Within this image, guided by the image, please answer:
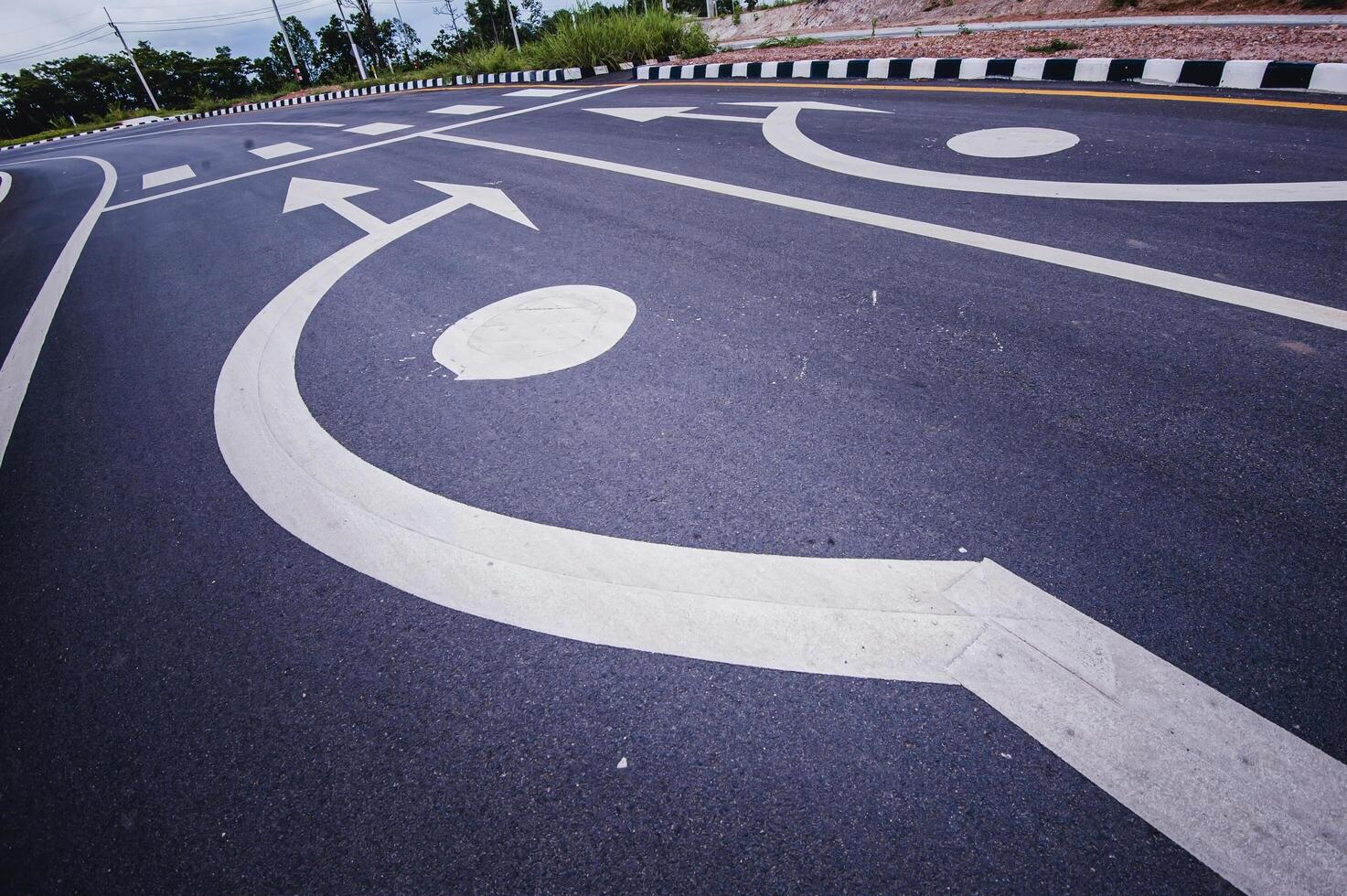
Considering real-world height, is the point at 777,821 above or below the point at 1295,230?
below

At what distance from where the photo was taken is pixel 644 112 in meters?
8.54

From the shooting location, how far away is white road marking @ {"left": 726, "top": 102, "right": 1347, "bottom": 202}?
11.3ft

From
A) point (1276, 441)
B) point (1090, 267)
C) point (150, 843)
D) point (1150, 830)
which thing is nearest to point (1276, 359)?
point (1276, 441)

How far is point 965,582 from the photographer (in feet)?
5.03

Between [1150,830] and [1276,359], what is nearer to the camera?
[1150,830]

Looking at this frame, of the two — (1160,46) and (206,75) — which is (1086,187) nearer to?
(1160,46)

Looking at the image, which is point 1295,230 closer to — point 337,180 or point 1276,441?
point 1276,441

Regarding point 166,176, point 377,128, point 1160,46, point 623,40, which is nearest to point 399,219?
point 377,128

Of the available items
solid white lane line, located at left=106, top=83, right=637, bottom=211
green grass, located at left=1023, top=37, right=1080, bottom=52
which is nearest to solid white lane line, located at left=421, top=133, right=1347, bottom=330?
solid white lane line, located at left=106, top=83, right=637, bottom=211

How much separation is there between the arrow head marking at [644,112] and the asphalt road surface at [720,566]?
531 cm

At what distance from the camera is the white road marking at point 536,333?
271 centimetres

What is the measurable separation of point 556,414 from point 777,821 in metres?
1.62

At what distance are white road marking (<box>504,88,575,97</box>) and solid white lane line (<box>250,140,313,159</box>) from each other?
14.8ft

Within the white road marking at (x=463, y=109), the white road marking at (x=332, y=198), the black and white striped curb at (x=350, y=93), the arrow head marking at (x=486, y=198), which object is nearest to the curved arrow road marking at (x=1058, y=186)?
the arrow head marking at (x=486, y=198)
